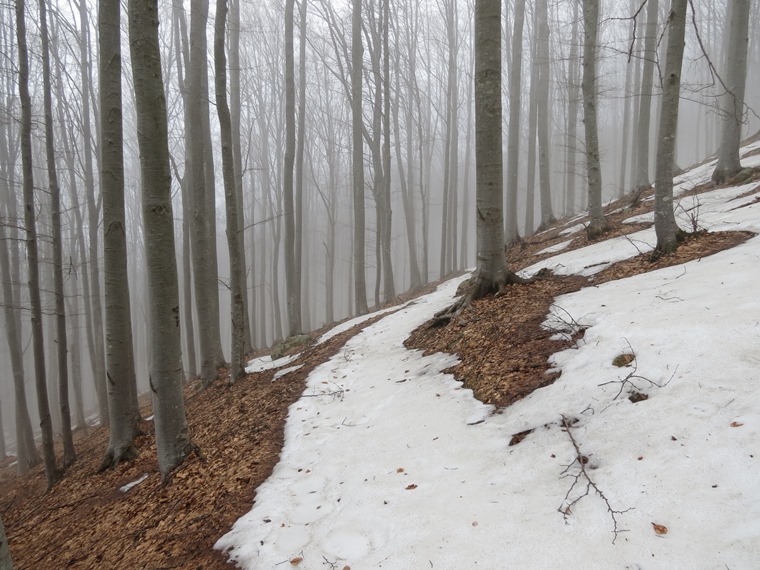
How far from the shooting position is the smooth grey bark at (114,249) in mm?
5477

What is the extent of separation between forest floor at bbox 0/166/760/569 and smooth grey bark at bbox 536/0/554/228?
6.87 metres

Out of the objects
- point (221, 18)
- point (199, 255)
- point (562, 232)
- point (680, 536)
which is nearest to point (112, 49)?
point (221, 18)

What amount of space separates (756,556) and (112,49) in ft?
25.2

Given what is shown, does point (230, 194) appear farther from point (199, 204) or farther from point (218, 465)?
point (218, 465)

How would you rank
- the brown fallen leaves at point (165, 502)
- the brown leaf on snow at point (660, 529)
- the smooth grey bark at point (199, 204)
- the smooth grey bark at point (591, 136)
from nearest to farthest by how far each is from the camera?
the brown leaf on snow at point (660, 529) → the brown fallen leaves at point (165, 502) → the smooth grey bark at point (199, 204) → the smooth grey bark at point (591, 136)

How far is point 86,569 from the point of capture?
3213 millimetres

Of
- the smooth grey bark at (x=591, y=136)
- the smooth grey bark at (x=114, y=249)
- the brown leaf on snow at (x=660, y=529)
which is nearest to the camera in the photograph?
the brown leaf on snow at (x=660, y=529)

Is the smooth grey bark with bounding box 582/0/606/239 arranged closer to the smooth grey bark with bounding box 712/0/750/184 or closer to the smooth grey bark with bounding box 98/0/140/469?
the smooth grey bark with bounding box 712/0/750/184

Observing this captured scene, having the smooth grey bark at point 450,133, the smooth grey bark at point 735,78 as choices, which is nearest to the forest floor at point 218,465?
the smooth grey bark at point 735,78

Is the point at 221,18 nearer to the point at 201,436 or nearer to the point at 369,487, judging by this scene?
the point at 201,436

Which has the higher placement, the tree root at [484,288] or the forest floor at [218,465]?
the tree root at [484,288]

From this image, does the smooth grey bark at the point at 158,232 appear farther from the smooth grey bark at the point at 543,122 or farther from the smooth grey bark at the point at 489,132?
the smooth grey bark at the point at 543,122

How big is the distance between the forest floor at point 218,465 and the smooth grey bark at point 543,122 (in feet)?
22.5

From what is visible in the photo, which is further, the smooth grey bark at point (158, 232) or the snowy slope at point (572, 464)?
the smooth grey bark at point (158, 232)
